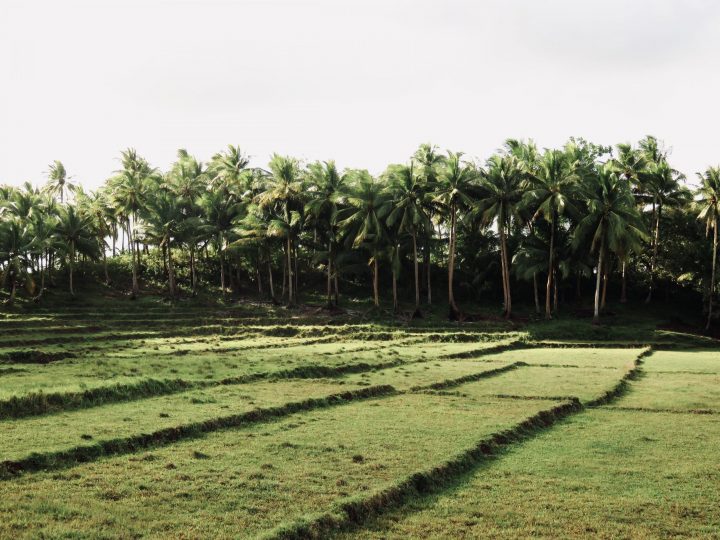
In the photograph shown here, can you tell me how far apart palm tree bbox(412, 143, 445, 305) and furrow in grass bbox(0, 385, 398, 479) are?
31050 millimetres

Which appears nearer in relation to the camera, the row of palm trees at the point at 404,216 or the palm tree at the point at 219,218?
the row of palm trees at the point at 404,216

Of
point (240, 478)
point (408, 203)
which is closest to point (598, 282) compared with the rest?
point (408, 203)

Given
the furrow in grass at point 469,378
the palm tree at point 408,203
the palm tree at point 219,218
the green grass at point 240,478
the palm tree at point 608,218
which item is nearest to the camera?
the green grass at point 240,478

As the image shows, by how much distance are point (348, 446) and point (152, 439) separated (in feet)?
12.2

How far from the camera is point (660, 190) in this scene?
5419cm

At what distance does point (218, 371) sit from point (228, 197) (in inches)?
1485

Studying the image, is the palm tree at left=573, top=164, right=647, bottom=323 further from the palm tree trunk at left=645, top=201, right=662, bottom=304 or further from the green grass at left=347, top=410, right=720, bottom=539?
the green grass at left=347, top=410, right=720, bottom=539

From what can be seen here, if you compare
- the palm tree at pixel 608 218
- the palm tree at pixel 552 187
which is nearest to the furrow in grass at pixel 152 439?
the palm tree at pixel 608 218

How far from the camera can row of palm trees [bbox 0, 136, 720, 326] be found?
46688mm

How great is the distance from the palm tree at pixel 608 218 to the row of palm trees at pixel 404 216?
9 centimetres

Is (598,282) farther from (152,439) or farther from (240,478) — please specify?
(240,478)

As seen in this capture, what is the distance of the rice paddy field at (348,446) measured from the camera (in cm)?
979

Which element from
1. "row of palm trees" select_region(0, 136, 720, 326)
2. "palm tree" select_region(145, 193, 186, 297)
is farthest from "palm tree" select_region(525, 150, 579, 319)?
"palm tree" select_region(145, 193, 186, 297)

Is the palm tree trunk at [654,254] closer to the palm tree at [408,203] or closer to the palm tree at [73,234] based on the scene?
the palm tree at [408,203]
